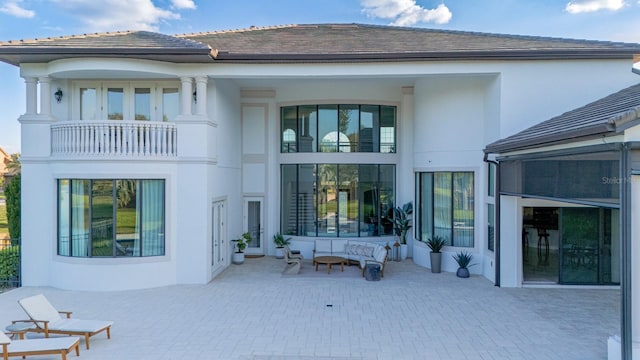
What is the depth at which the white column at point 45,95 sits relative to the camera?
11273 mm

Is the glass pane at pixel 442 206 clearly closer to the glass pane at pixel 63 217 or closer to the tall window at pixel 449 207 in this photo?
the tall window at pixel 449 207

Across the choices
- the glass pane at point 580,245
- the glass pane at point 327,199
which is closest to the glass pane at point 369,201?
the glass pane at point 327,199

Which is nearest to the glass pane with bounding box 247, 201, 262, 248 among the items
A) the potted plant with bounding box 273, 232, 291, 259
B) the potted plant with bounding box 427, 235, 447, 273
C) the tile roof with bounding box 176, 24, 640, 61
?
the potted plant with bounding box 273, 232, 291, 259

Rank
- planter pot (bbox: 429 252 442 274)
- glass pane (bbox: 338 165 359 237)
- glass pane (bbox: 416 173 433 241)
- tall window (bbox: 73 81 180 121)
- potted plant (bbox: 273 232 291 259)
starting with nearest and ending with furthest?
1. tall window (bbox: 73 81 180 121)
2. planter pot (bbox: 429 252 442 274)
3. glass pane (bbox: 416 173 433 241)
4. potted plant (bbox: 273 232 291 259)
5. glass pane (bbox: 338 165 359 237)

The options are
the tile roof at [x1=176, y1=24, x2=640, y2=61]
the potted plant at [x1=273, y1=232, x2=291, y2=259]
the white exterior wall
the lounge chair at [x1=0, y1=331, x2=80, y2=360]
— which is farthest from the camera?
the potted plant at [x1=273, y1=232, x2=291, y2=259]

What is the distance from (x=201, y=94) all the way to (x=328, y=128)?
17.4 ft

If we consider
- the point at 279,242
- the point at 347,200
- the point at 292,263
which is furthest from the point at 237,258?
the point at 347,200

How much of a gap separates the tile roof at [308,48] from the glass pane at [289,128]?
2.84 metres

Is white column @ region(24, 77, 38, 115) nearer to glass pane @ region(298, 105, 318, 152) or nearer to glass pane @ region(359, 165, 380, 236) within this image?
glass pane @ region(298, 105, 318, 152)

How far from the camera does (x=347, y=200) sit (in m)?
15.2

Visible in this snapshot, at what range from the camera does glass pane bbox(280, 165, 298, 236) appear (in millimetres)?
15422

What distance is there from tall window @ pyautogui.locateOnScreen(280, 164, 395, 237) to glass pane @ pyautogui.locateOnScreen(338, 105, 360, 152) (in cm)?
76

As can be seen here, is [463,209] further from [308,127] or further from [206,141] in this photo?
[206,141]

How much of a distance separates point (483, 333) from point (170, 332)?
6.00 metres
